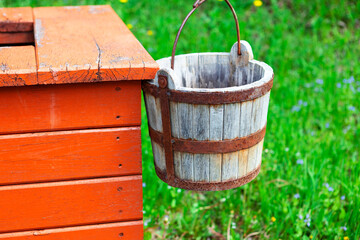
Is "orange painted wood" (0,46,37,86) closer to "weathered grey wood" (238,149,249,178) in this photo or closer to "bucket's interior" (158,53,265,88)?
"bucket's interior" (158,53,265,88)

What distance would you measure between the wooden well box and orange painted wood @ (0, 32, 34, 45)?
1.56 ft

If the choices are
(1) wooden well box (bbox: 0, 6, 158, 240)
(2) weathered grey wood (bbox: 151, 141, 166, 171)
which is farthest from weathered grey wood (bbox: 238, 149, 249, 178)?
(1) wooden well box (bbox: 0, 6, 158, 240)

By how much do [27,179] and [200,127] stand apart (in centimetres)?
84

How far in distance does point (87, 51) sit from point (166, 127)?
1.71ft

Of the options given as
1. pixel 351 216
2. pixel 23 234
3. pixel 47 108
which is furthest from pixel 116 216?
pixel 351 216

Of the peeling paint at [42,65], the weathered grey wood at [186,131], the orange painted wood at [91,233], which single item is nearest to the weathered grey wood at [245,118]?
the weathered grey wood at [186,131]

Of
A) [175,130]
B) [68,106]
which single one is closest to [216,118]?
[175,130]

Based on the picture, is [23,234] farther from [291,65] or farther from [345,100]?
[291,65]

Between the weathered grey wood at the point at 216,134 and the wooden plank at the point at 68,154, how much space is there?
36 centimetres

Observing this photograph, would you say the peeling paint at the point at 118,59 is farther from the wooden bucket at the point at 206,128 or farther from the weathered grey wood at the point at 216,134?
the weathered grey wood at the point at 216,134

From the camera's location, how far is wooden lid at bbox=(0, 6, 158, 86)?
1.82m

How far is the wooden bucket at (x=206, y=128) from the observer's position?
1.87m

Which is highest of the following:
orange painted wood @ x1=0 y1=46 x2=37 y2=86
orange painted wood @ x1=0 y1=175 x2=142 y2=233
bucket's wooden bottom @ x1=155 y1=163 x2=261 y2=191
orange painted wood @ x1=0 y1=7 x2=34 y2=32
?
orange painted wood @ x1=0 y1=7 x2=34 y2=32

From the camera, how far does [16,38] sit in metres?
2.72
